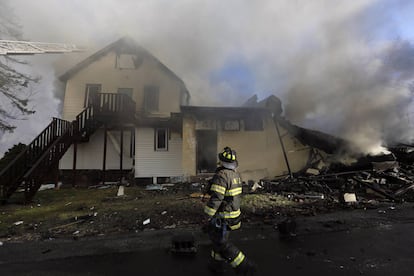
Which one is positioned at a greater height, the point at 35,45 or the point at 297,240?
the point at 35,45

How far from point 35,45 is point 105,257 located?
1496 cm

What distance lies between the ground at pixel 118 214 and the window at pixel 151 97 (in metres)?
7.99

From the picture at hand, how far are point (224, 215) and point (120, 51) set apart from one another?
1460cm

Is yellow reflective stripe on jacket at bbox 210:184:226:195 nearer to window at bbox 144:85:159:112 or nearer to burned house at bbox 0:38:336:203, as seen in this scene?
burned house at bbox 0:38:336:203

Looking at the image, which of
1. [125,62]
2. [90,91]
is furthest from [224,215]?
[125,62]

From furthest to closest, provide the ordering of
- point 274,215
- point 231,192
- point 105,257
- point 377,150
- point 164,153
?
point 164,153 < point 377,150 < point 274,215 < point 105,257 < point 231,192

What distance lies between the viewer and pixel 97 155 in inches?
545

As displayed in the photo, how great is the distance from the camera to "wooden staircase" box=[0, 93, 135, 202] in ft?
26.5

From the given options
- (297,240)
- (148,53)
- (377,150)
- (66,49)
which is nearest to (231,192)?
(297,240)

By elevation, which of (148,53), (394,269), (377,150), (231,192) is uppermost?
(148,53)

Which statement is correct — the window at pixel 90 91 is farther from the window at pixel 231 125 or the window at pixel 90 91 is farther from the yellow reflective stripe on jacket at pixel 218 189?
the yellow reflective stripe on jacket at pixel 218 189

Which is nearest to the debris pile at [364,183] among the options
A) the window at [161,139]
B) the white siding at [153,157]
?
the white siding at [153,157]

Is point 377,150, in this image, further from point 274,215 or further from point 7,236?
point 7,236

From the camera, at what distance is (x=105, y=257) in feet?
12.3
